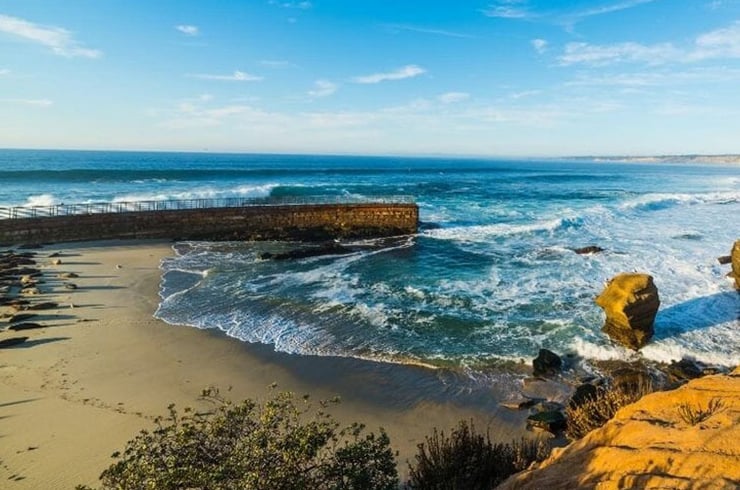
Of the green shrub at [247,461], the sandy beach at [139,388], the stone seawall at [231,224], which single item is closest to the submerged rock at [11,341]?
the sandy beach at [139,388]

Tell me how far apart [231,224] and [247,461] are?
33.0 meters

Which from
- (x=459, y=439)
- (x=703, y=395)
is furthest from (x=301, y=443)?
(x=703, y=395)

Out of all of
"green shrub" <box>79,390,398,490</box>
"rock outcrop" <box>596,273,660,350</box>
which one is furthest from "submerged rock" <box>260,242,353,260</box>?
"green shrub" <box>79,390,398,490</box>

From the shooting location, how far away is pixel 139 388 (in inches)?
493

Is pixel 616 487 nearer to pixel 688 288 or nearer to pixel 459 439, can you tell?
pixel 459 439

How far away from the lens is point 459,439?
7.79 meters

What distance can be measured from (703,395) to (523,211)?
4883cm

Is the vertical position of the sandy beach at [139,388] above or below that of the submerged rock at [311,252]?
below

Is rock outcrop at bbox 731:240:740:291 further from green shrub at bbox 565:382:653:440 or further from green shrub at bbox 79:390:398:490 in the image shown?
green shrub at bbox 79:390:398:490

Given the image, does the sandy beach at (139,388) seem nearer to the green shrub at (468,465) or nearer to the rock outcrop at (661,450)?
the green shrub at (468,465)

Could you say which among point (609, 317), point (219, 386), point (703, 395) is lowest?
point (219, 386)

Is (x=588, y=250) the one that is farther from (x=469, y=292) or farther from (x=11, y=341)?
(x=11, y=341)

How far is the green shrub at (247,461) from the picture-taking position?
541 cm

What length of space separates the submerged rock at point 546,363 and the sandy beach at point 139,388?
1171mm
